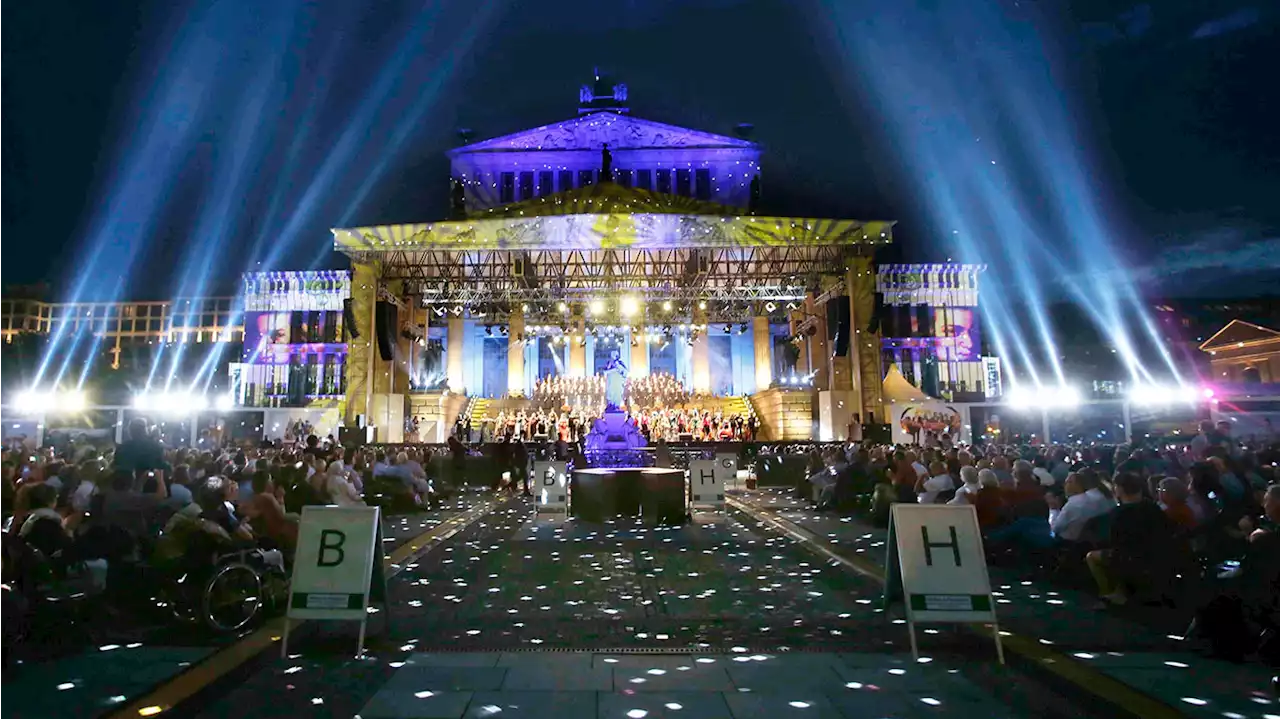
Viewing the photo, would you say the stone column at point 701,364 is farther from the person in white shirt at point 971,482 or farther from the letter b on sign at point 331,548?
the letter b on sign at point 331,548

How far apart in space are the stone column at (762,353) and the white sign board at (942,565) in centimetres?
3139

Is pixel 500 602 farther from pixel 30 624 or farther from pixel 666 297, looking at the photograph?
pixel 666 297

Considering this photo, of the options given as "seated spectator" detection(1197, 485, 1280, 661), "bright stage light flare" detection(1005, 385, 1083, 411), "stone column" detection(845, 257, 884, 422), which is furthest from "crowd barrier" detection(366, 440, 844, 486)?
"bright stage light flare" detection(1005, 385, 1083, 411)

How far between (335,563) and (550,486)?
24.0 feet

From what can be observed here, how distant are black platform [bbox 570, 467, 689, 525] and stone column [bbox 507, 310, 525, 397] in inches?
961

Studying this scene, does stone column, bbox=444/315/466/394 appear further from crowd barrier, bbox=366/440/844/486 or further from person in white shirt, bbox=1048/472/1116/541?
person in white shirt, bbox=1048/472/1116/541

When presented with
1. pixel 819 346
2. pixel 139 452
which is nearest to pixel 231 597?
pixel 139 452

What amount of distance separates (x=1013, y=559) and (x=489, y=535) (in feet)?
21.6

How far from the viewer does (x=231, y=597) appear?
468 centimetres

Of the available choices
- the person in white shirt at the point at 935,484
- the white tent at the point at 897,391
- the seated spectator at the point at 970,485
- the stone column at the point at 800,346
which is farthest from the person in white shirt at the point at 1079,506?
the stone column at the point at 800,346

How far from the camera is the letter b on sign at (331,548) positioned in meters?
4.50

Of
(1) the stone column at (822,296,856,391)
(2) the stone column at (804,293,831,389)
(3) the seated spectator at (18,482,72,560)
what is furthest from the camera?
(2) the stone column at (804,293,831,389)

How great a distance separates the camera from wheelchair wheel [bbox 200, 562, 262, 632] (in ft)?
15.1

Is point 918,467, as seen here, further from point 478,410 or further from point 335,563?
point 478,410
